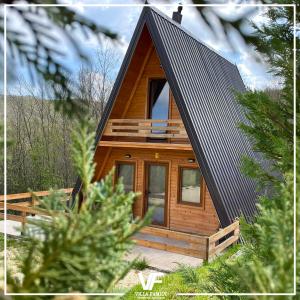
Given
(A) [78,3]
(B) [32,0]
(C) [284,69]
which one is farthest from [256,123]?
(B) [32,0]

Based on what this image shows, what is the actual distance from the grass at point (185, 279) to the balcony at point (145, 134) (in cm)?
51

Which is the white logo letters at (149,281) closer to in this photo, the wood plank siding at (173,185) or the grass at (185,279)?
the grass at (185,279)

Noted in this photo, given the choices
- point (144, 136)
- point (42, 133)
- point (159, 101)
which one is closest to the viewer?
point (42, 133)

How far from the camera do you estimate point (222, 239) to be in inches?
65.4

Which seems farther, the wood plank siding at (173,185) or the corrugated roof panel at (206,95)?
the corrugated roof panel at (206,95)

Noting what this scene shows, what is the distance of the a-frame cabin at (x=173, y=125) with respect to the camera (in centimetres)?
111

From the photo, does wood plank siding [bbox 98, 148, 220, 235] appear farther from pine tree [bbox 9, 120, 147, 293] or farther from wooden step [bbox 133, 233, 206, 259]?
pine tree [bbox 9, 120, 147, 293]

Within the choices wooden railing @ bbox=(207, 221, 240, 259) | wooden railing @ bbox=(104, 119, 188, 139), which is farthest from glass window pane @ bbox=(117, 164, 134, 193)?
wooden railing @ bbox=(207, 221, 240, 259)

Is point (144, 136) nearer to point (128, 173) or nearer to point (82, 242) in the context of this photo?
point (128, 173)

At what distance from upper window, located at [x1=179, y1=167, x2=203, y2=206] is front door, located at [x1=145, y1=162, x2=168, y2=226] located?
7 centimetres

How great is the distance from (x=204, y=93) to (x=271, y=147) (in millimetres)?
352

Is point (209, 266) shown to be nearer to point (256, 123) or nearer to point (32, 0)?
point (256, 123)

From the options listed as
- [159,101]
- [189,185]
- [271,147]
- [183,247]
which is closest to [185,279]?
[183,247]

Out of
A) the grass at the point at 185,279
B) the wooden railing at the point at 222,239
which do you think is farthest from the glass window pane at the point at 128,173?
the wooden railing at the point at 222,239
